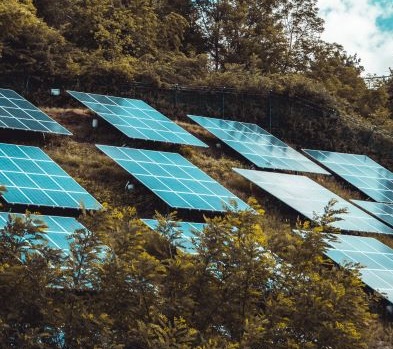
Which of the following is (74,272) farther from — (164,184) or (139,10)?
(139,10)

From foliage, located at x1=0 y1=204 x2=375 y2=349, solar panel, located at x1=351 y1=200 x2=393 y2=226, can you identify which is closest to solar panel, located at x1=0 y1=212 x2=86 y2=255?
foliage, located at x1=0 y1=204 x2=375 y2=349

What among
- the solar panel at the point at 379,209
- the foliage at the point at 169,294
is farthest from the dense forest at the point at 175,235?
the solar panel at the point at 379,209

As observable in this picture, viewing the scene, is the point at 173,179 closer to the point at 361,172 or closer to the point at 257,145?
the point at 257,145

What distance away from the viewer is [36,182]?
25672mm

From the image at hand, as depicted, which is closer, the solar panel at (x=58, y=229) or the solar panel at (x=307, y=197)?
the solar panel at (x=58, y=229)

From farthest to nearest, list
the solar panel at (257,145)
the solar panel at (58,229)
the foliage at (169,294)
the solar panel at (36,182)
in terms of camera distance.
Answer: the solar panel at (257,145) < the solar panel at (36,182) < the solar panel at (58,229) < the foliage at (169,294)

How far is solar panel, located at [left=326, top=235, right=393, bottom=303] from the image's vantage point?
25.6m

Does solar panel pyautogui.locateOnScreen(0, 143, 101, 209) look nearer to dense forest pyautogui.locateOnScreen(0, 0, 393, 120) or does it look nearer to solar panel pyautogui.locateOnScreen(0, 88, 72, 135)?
solar panel pyautogui.locateOnScreen(0, 88, 72, 135)

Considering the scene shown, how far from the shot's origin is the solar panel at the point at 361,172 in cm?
3794

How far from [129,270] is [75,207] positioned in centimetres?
1046

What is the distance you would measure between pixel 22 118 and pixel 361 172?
17.1 m

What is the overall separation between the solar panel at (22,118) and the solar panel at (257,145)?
8.86m

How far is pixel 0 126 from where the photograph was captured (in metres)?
30.6

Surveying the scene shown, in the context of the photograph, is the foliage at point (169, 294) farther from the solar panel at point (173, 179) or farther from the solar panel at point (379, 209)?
the solar panel at point (379, 209)
